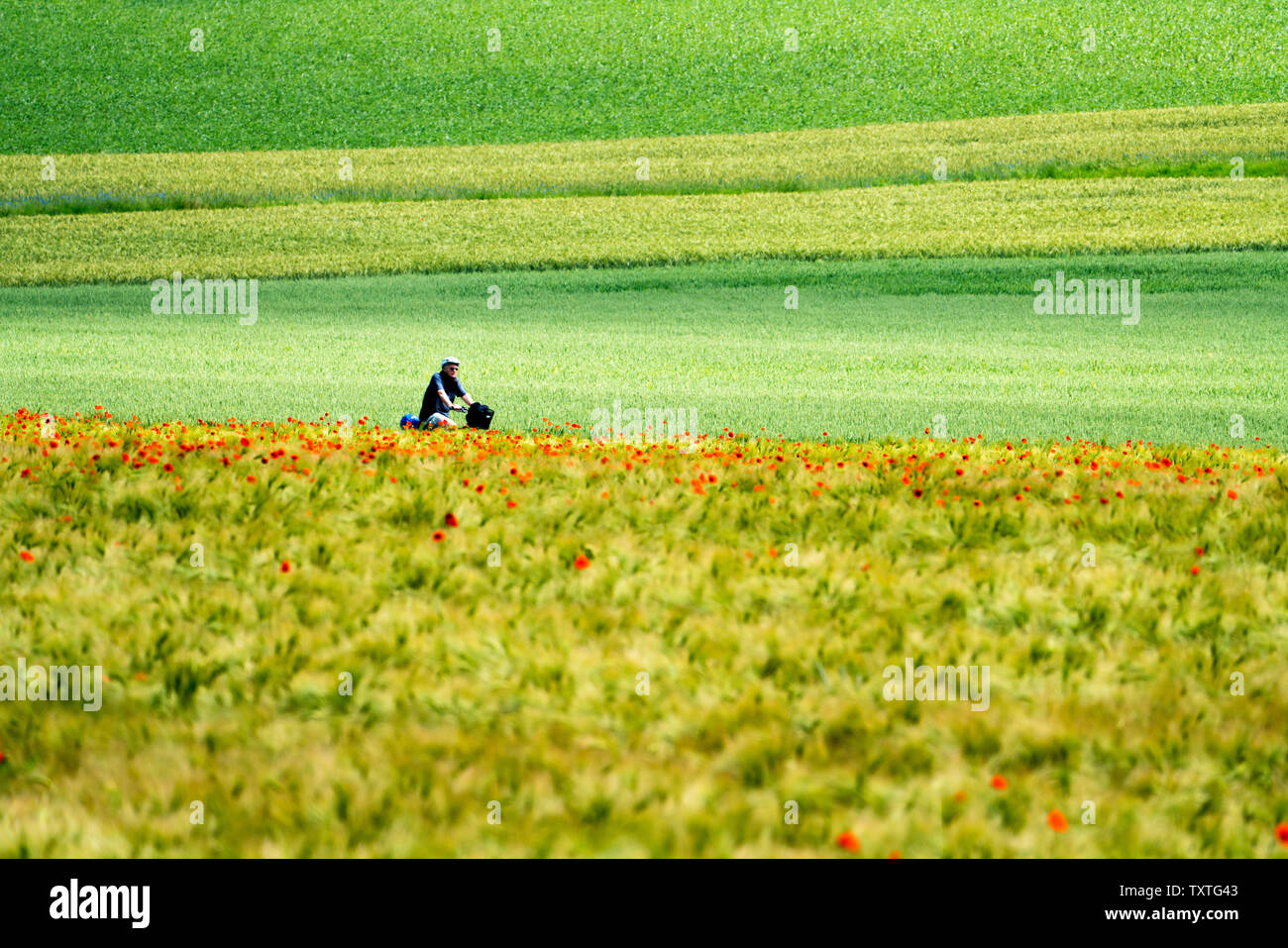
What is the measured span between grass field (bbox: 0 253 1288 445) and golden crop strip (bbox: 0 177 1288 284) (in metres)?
1.45

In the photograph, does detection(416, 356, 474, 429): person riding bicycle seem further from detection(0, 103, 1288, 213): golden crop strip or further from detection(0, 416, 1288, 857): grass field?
detection(0, 103, 1288, 213): golden crop strip

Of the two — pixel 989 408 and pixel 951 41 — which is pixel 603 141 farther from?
pixel 989 408

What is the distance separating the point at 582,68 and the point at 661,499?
211 ft

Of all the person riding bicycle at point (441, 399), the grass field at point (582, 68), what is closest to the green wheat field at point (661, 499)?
the person riding bicycle at point (441, 399)

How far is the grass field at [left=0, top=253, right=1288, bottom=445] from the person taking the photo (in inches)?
774

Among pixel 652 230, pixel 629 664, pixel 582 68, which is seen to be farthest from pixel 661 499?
pixel 582 68

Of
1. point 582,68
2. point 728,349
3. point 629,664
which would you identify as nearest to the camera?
point 629,664

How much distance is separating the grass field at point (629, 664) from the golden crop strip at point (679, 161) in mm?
36592

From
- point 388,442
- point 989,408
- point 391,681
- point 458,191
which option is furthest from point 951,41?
point 391,681

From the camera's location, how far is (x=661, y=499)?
29.1ft

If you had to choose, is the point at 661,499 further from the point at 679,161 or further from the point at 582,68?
the point at 582,68

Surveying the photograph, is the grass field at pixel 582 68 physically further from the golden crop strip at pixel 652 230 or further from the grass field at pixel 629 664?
the grass field at pixel 629 664

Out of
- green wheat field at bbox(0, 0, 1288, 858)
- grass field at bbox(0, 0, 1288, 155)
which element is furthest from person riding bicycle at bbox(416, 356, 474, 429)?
grass field at bbox(0, 0, 1288, 155)
